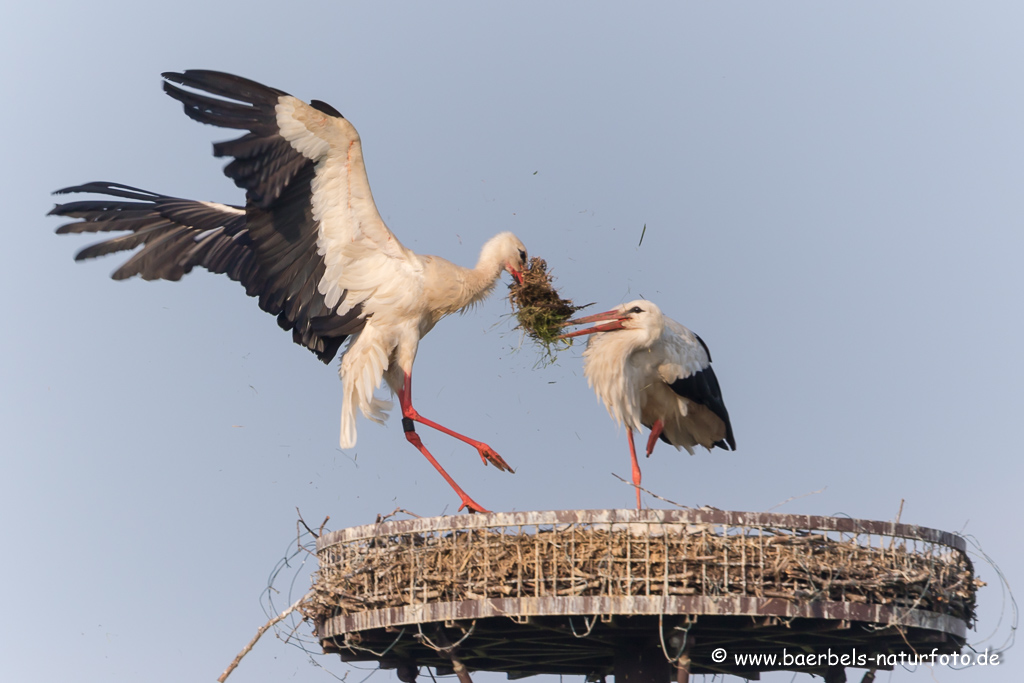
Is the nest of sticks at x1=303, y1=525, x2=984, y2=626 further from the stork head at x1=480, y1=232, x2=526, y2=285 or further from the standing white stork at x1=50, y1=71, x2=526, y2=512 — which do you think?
the stork head at x1=480, y1=232, x2=526, y2=285

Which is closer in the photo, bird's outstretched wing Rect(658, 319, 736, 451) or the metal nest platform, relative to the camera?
the metal nest platform

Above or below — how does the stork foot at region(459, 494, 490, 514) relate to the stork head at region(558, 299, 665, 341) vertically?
below

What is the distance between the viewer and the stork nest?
11.4 m

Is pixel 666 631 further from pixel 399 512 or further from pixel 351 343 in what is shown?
pixel 351 343

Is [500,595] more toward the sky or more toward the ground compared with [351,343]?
more toward the ground

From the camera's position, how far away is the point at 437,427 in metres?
11.3

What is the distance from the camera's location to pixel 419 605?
360 inches

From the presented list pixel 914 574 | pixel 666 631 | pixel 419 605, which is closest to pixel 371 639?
pixel 419 605

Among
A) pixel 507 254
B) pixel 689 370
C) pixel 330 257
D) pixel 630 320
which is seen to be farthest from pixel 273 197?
pixel 689 370

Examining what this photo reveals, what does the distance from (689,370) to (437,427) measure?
217cm

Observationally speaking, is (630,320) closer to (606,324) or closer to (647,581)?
(606,324)

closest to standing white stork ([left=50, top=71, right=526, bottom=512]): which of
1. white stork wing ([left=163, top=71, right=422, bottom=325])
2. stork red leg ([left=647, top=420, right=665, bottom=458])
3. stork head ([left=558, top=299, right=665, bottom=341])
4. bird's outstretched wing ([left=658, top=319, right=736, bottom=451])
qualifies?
white stork wing ([left=163, top=71, right=422, bottom=325])

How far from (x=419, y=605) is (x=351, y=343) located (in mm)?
2849

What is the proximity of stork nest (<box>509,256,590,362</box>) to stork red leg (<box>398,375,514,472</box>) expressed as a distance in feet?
3.38
